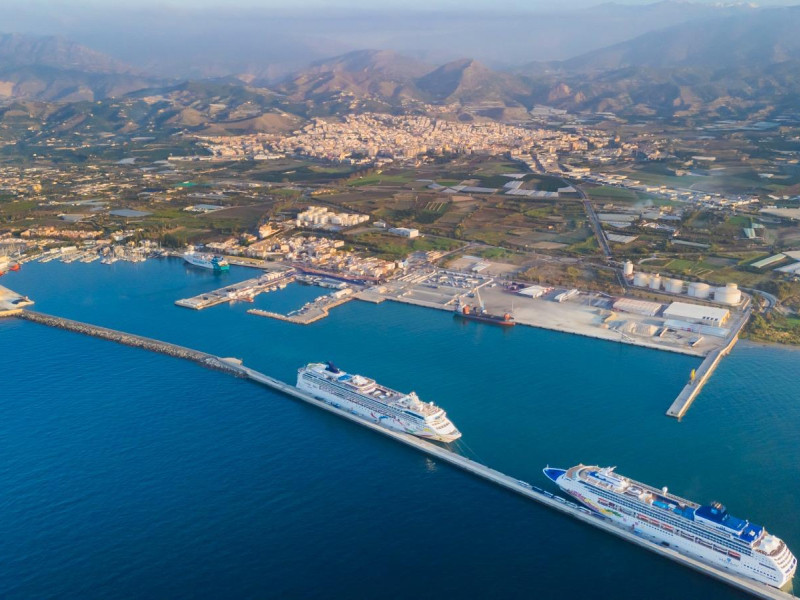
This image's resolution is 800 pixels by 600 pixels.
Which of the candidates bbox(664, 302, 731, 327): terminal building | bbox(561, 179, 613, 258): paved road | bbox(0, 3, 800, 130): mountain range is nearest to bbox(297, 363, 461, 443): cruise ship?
bbox(664, 302, 731, 327): terminal building

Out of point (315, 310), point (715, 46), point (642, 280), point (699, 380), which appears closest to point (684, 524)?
point (699, 380)

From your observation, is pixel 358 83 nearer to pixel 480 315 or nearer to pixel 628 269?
pixel 628 269

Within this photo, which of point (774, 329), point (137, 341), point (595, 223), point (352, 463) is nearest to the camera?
point (352, 463)

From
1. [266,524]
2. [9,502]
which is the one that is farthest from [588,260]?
[9,502]

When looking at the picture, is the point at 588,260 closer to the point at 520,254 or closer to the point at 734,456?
the point at 520,254

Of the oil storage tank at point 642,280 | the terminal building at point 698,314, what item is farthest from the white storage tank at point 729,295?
the oil storage tank at point 642,280

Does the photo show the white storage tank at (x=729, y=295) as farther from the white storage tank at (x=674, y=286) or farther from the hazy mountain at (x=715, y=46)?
the hazy mountain at (x=715, y=46)

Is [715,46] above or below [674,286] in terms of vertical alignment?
above
